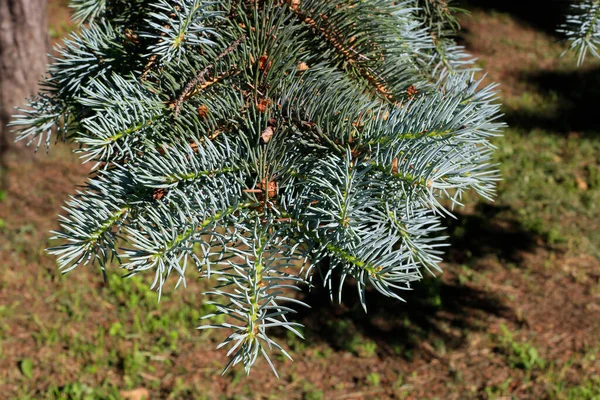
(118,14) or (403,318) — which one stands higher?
(118,14)

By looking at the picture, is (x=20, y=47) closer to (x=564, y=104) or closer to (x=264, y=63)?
(x=264, y=63)

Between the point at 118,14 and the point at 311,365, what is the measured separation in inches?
105

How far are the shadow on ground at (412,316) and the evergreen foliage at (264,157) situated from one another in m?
2.75

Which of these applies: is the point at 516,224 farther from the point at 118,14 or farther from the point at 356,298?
the point at 118,14

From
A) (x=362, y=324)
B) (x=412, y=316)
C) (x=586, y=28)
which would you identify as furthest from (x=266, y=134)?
(x=412, y=316)

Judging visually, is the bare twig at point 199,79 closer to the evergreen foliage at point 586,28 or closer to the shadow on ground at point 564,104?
the evergreen foliage at point 586,28

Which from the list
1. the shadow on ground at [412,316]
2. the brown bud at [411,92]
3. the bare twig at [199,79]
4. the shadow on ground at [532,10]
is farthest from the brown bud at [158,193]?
the shadow on ground at [532,10]

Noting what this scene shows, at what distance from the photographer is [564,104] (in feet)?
20.4

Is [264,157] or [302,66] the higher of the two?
[302,66]

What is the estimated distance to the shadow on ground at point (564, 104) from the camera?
590cm

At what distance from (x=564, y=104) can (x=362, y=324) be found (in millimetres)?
4025

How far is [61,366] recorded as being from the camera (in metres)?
3.28

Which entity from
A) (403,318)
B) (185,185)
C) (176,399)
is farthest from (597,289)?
(185,185)

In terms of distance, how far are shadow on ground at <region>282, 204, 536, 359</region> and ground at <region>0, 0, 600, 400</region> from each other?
0.01 metres
